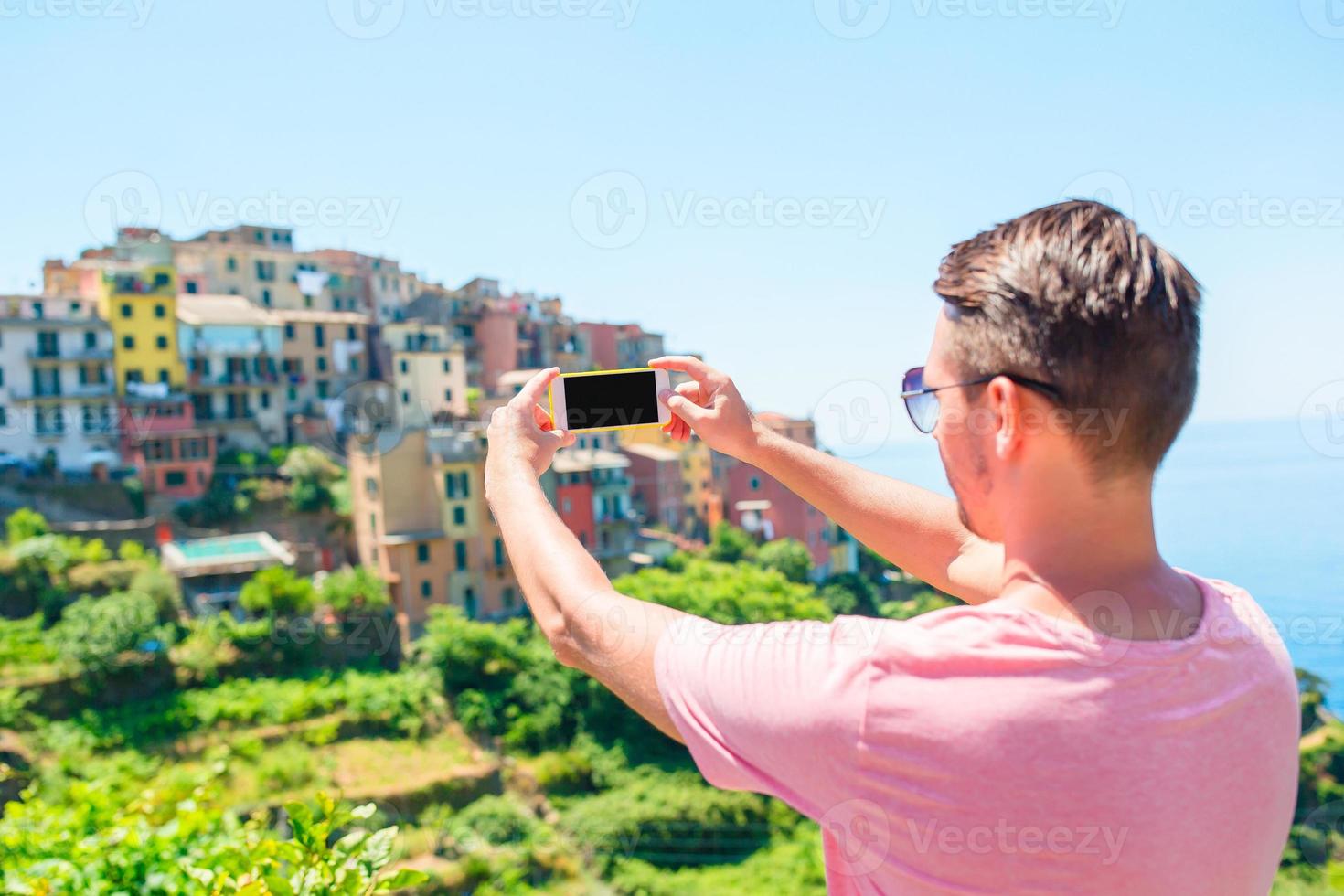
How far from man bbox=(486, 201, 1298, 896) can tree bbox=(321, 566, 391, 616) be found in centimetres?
1911

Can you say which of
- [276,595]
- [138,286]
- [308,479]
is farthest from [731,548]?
[138,286]

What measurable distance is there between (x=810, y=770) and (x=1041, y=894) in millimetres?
195

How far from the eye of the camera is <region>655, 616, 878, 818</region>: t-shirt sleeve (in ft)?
2.27

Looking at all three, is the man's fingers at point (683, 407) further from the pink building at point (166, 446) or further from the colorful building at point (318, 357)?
the colorful building at point (318, 357)

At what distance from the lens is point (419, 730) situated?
16969 mm

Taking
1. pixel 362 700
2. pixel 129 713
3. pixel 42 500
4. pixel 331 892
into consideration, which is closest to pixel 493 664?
pixel 362 700

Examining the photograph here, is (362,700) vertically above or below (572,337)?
below

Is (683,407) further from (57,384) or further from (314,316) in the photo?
(314,316)

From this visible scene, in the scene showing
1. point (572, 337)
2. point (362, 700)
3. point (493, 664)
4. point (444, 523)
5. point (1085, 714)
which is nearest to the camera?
point (1085, 714)

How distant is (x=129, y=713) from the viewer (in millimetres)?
15578

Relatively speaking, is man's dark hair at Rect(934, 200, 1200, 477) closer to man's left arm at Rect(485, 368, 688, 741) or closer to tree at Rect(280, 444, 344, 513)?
man's left arm at Rect(485, 368, 688, 741)

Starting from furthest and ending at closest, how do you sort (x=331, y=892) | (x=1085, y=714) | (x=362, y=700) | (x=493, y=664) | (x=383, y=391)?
(x=383, y=391), (x=493, y=664), (x=362, y=700), (x=331, y=892), (x=1085, y=714)

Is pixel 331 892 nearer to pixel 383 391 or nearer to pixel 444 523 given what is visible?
pixel 444 523

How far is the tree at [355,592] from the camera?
18578 millimetres
